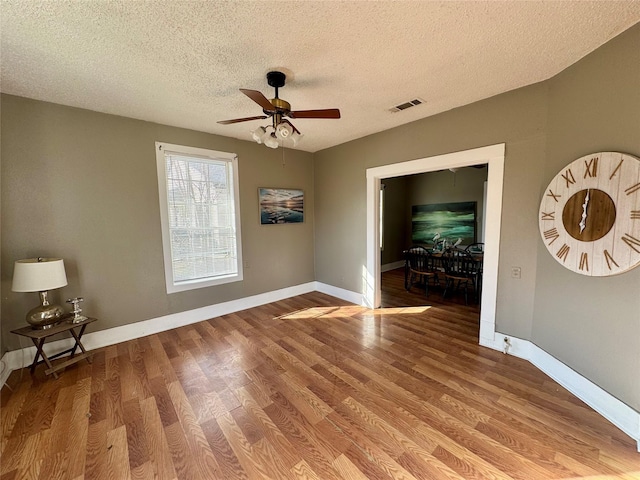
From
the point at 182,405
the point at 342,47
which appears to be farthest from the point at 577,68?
the point at 182,405

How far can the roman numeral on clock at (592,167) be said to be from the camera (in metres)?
1.90

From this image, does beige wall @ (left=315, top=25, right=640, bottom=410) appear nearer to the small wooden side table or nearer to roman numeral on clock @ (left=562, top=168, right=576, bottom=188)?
roman numeral on clock @ (left=562, top=168, right=576, bottom=188)

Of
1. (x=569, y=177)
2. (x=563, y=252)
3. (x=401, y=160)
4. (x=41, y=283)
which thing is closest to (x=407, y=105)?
(x=401, y=160)

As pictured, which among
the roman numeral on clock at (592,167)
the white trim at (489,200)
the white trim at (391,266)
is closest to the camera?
the roman numeral on clock at (592,167)

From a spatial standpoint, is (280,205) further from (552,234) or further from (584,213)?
(584,213)

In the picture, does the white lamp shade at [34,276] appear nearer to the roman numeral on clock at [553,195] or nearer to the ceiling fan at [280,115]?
the ceiling fan at [280,115]

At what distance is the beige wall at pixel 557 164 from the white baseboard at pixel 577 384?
0.19 feet

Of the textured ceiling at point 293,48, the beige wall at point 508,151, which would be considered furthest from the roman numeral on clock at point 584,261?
the textured ceiling at point 293,48

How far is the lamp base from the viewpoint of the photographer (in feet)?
7.86

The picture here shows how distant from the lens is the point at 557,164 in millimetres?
2240

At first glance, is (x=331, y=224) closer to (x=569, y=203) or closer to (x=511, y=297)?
(x=511, y=297)

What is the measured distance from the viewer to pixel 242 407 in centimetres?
199

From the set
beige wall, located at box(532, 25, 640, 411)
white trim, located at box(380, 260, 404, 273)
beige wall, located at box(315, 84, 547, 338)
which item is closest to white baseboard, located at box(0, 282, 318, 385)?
beige wall, located at box(315, 84, 547, 338)

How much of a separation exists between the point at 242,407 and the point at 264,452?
47 centimetres
